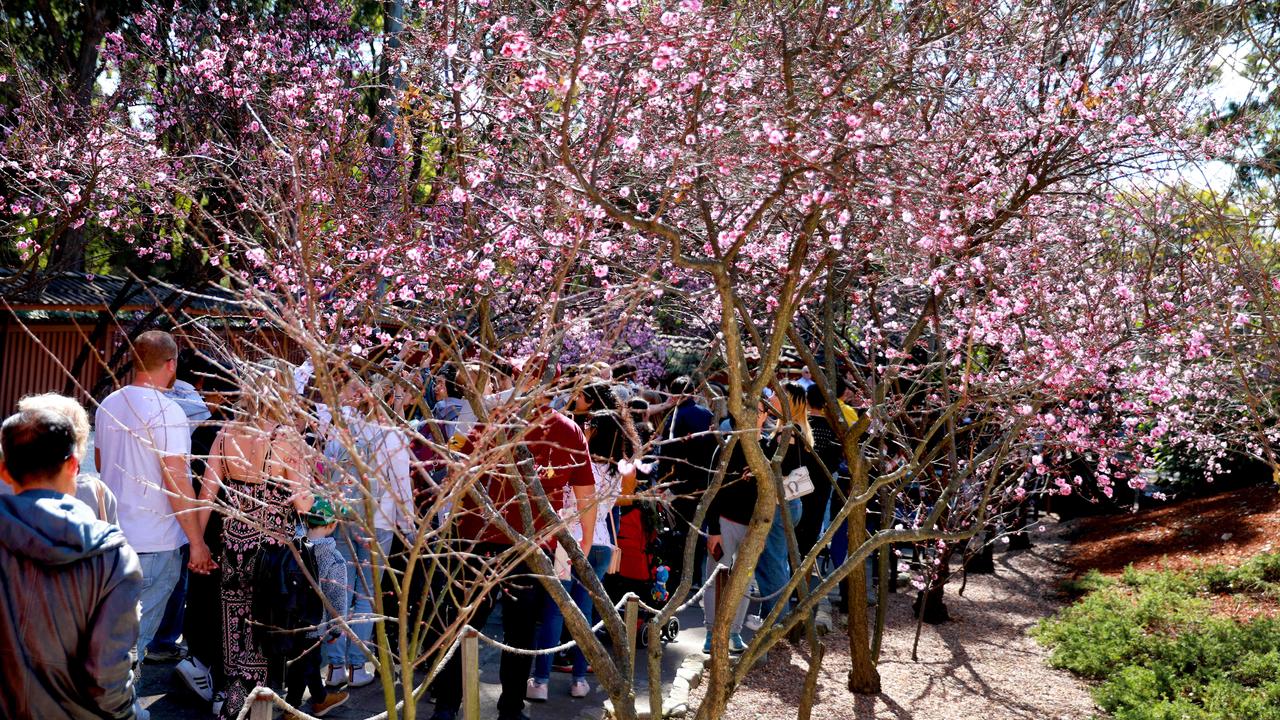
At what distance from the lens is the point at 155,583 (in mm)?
5262

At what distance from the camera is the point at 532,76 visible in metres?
4.62

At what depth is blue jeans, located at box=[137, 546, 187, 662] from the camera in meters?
5.16

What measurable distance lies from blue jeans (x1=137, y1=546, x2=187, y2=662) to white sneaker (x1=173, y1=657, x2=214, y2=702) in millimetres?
482

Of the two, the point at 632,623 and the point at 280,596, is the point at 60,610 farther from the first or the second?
the point at 632,623

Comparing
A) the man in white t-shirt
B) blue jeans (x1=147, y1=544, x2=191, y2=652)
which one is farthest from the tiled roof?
the man in white t-shirt

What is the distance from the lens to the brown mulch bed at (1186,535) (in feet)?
40.4

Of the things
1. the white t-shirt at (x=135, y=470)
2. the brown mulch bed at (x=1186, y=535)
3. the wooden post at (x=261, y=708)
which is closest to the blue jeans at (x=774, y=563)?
the white t-shirt at (x=135, y=470)

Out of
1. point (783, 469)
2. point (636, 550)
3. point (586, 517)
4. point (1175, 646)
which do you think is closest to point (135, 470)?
point (586, 517)

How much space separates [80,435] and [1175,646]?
25.0 ft

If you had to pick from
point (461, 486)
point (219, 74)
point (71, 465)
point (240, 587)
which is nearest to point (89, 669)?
point (71, 465)

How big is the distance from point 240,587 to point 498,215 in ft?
8.00

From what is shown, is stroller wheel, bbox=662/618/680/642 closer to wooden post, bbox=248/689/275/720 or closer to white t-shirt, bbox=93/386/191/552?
white t-shirt, bbox=93/386/191/552

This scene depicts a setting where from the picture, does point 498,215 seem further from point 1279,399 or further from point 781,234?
point 1279,399

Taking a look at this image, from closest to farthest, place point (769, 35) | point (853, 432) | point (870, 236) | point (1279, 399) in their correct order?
point (769, 35), point (870, 236), point (853, 432), point (1279, 399)
